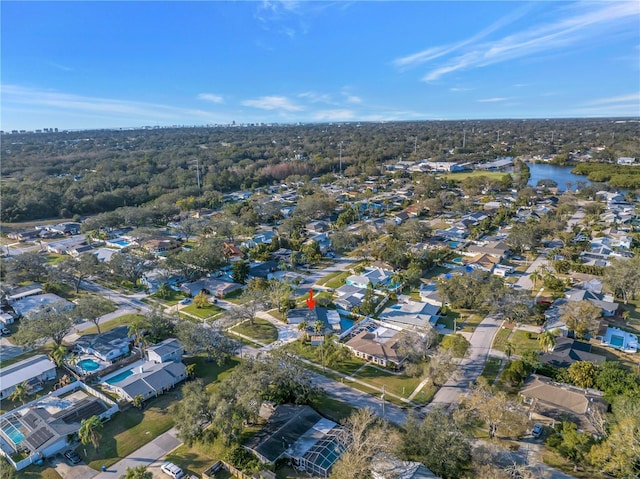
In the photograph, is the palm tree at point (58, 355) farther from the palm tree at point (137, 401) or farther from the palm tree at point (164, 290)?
the palm tree at point (164, 290)

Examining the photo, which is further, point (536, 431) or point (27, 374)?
point (27, 374)

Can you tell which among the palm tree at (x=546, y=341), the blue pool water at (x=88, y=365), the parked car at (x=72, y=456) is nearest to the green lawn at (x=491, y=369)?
the palm tree at (x=546, y=341)

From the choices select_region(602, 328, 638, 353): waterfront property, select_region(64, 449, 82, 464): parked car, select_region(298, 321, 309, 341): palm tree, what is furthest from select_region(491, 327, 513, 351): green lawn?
select_region(64, 449, 82, 464): parked car

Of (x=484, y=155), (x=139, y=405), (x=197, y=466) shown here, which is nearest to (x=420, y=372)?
(x=197, y=466)

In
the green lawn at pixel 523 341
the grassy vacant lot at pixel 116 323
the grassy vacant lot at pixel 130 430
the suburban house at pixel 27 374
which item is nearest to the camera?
the grassy vacant lot at pixel 130 430

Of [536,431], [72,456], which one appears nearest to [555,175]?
[536,431]

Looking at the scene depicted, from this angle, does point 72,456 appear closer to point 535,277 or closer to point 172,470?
point 172,470

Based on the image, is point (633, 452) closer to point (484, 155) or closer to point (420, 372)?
point (420, 372)

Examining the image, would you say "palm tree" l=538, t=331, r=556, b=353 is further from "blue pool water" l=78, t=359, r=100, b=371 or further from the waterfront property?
"blue pool water" l=78, t=359, r=100, b=371
